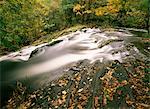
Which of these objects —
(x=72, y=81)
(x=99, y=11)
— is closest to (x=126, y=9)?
(x=99, y=11)

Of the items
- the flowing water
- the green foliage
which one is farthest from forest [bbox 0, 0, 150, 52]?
the flowing water

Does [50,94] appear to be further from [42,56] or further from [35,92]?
[42,56]

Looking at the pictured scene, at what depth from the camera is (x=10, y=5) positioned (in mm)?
10898

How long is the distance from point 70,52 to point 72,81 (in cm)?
355

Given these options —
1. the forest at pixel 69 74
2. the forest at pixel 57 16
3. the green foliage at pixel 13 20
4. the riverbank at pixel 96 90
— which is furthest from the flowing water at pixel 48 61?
the forest at pixel 57 16

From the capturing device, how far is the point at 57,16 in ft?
81.6

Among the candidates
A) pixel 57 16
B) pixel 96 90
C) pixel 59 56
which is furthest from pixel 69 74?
pixel 57 16

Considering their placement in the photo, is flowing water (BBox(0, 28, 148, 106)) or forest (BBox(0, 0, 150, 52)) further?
forest (BBox(0, 0, 150, 52))

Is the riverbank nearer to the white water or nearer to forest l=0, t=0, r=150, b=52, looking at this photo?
the white water

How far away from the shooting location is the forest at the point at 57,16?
37.3 feet

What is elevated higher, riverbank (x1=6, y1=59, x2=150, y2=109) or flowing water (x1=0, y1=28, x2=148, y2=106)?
riverbank (x1=6, y1=59, x2=150, y2=109)

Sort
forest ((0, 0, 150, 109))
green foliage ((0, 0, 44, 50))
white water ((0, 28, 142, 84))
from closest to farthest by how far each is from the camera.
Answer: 1. forest ((0, 0, 150, 109))
2. white water ((0, 28, 142, 84))
3. green foliage ((0, 0, 44, 50))

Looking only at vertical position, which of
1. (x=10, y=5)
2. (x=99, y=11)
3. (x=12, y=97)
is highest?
(x=10, y=5)

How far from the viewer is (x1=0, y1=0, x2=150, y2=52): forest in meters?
11.4
